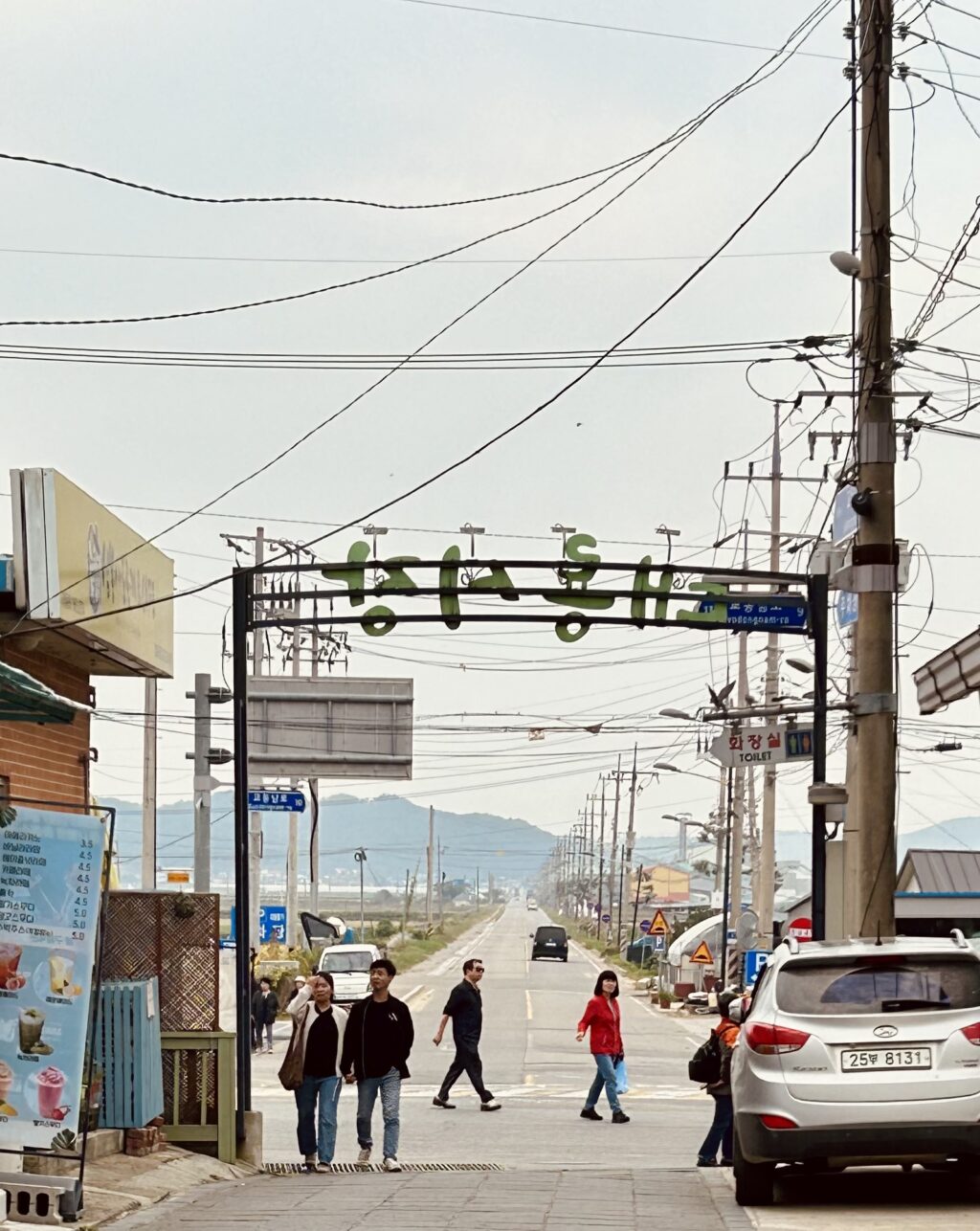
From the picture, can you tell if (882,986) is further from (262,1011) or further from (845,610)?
(262,1011)

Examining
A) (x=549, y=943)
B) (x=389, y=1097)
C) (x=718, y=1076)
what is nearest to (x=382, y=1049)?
(x=389, y=1097)

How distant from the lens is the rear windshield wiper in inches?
453

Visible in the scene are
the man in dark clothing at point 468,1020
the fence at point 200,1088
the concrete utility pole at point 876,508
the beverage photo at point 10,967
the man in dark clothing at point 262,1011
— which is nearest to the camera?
the beverage photo at point 10,967

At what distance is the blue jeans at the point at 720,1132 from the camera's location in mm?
16719

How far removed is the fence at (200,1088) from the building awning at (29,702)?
492 centimetres

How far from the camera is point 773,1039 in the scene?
11570 mm

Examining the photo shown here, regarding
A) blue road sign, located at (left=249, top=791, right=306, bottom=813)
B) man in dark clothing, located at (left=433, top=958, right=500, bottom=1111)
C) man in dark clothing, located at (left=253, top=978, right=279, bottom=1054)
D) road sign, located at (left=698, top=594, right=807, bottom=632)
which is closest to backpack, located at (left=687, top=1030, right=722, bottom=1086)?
road sign, located at (left=698, top=594, right=807, bottom=632)

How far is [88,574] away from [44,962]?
268 inches

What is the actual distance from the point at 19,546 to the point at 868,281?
304 inches

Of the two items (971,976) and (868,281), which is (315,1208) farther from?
(868,281)

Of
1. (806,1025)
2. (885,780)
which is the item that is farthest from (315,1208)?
(885,780)

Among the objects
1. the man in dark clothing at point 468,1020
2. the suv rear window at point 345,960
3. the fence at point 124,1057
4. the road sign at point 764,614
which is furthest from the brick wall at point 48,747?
the suv rear window at point 345,960

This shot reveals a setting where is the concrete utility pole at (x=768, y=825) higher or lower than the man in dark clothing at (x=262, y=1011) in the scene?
higher

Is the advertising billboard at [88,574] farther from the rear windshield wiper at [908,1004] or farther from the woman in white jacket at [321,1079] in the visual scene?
the rear windshield wiper at [908,1004]
